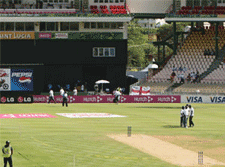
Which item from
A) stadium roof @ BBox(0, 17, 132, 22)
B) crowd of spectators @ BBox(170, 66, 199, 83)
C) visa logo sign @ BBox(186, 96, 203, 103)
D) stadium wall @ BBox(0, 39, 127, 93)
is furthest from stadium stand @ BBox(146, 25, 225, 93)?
stadium roof @ BBox(0, 17, 132, 22)

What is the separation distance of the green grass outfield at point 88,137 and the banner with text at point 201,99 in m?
20.6

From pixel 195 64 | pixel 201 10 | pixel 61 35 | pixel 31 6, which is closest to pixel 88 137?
pixel 61 35

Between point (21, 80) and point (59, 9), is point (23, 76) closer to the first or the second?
point (21, 80)

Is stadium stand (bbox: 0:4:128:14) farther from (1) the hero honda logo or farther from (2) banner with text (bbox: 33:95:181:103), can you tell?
(2) banner with text (bbox: 33:95:181:103)

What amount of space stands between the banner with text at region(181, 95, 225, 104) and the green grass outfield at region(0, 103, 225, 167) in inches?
812

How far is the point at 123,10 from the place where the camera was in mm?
76062

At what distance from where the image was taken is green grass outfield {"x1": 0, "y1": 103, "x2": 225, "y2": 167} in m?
22.8

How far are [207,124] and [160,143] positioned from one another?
11.8 meters

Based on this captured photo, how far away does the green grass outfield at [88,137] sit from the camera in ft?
74.9

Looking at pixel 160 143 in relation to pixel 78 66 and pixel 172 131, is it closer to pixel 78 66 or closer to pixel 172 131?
pixel 172 131

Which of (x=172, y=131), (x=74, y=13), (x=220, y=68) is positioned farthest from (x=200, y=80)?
(x=172, y=131)

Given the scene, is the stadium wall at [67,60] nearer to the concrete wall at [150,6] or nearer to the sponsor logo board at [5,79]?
the sponsor logo board at [5,79]

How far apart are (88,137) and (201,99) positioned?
131ft

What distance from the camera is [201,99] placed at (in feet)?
224
